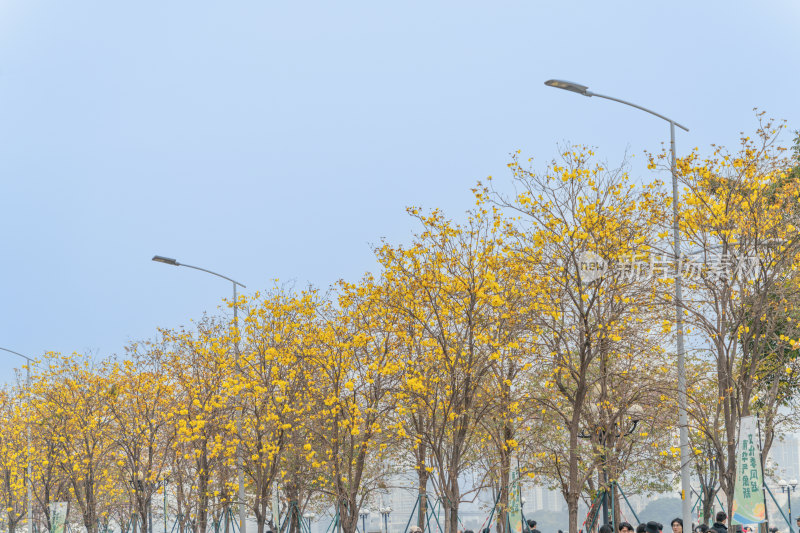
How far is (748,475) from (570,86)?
21.7ft

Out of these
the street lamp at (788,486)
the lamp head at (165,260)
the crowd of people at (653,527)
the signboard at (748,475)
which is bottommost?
the street lamp at (788,486)

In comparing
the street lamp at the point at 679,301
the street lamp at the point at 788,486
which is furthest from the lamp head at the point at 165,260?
the street lamp at the point at 788,486

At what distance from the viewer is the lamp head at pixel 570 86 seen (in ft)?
47.1

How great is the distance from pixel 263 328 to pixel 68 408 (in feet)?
36.8

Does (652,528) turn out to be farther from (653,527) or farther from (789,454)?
(789,454)

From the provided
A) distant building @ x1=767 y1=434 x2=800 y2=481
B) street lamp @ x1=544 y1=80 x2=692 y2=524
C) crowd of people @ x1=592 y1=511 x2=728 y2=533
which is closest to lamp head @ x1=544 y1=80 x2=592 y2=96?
street lamp @ x1=544 y1=80 x2=692 y2=524

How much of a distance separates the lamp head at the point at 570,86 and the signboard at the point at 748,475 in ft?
18.7

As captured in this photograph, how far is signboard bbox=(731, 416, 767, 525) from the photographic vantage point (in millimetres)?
13477

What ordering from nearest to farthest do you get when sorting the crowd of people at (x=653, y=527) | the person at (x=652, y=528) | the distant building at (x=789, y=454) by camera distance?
the crowd of people at (x=653, y=527) → the person at (x=652, y=528) → the distant building at (x=789, y=454)

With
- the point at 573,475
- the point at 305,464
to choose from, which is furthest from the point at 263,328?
the point at 573,475

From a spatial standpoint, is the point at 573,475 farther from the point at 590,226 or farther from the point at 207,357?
the point at 207,357

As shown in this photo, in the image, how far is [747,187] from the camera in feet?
50.4

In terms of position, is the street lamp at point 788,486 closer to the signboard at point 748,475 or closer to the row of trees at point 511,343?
the row of trees at point 511,343

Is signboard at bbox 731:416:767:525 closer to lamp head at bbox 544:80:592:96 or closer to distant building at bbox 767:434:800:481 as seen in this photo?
lamp head at bbox 544:80:592:96
